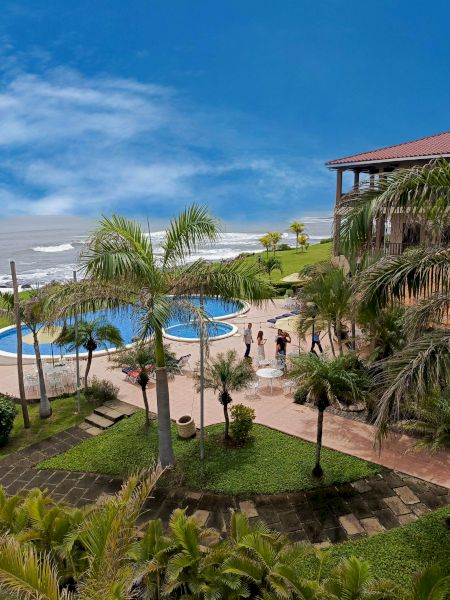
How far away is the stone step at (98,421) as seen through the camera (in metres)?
12.4

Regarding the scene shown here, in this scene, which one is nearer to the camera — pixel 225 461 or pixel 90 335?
pixel 225 461

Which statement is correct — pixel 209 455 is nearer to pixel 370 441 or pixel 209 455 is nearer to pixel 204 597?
pixel 370 441

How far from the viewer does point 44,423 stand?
12.8 metres

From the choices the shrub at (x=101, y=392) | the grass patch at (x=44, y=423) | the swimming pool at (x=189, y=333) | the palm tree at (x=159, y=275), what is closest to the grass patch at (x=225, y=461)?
the grass patch at (x=44, y=423)

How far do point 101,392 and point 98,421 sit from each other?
5.08 feet

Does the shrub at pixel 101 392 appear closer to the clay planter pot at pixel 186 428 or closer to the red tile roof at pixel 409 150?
the clay planter pot at pixel 186 428

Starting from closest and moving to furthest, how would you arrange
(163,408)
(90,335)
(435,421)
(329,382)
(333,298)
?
(435,421)
(329,382)
(163,408)
(333,298)
(90,335)

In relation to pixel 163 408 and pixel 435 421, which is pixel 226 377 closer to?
pixel 163 408

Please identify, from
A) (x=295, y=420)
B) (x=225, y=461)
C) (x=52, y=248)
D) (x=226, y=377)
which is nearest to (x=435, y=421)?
(x=226, y=377)

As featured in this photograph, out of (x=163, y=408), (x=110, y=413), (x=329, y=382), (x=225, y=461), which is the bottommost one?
(x=225, y=461)

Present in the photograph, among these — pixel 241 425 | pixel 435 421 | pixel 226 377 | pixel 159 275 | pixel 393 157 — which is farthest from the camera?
pixel 393 157

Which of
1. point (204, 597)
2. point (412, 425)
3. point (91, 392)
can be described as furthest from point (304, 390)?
point (91, 392)

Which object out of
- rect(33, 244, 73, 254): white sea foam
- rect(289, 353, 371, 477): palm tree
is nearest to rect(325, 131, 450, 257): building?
rect(289, 353, 371, 477): palm tree

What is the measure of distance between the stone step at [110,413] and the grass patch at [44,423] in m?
0.46
